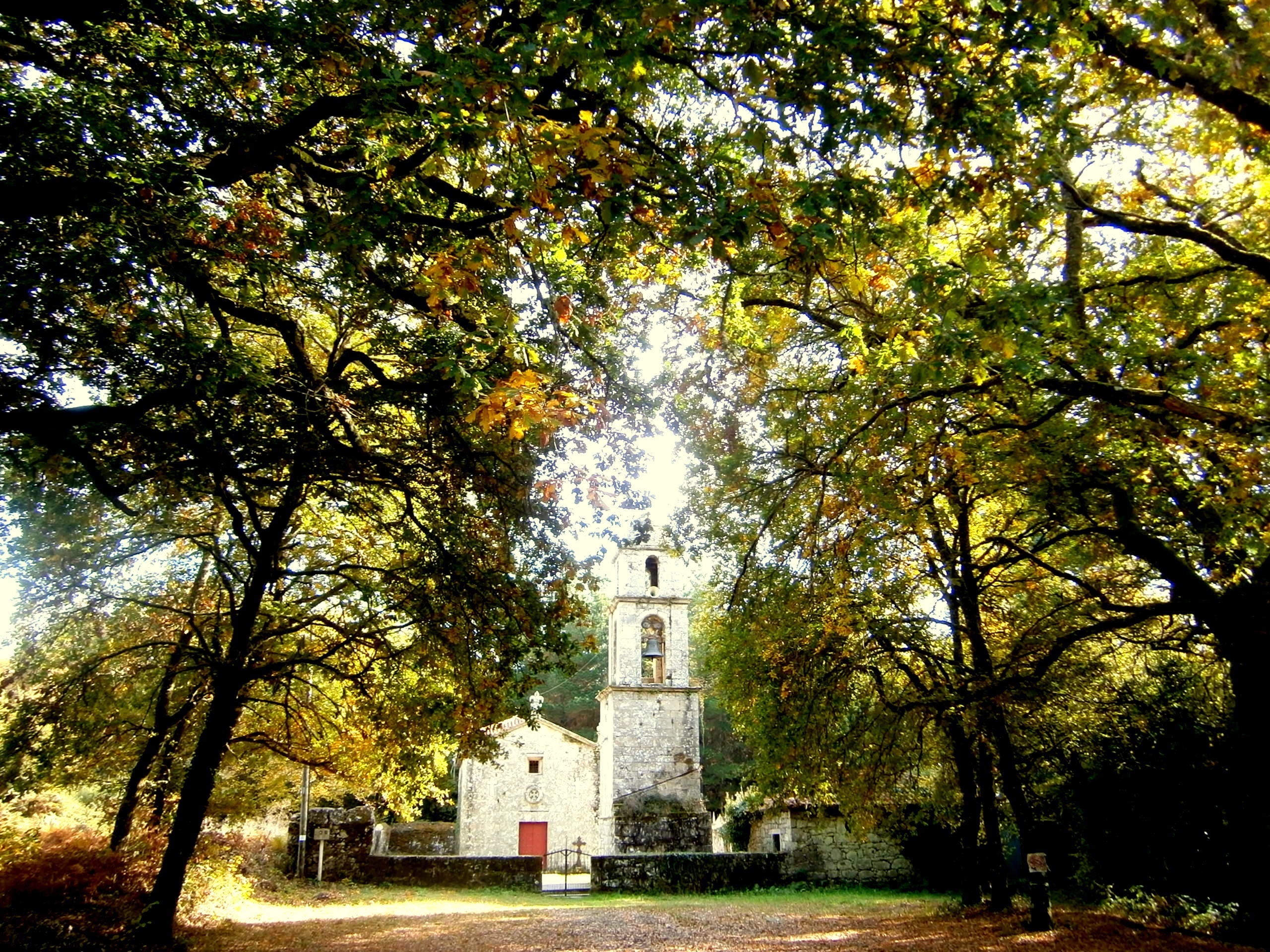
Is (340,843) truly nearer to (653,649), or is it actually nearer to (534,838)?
(653,649)

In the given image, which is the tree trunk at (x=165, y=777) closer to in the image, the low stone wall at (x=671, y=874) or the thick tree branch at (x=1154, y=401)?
the low stone wall at (x=671, y=874)

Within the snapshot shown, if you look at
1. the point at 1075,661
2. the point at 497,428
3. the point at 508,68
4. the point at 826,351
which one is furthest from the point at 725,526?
the point at 508,68

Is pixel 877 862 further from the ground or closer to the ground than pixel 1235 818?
closer to the ground

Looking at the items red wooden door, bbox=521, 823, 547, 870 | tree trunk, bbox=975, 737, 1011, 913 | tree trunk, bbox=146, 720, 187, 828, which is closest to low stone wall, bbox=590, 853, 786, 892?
tree trunk, bbox=975, 737, 1011, 913

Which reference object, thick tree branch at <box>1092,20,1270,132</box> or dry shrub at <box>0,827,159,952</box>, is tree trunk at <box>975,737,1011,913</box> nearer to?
thick tree branch at <box>1092,20,1270,132</box>

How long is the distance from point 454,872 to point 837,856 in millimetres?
11175

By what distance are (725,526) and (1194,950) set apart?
752 cm

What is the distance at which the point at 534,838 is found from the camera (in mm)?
32562

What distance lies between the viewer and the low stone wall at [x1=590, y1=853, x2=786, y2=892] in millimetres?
22156

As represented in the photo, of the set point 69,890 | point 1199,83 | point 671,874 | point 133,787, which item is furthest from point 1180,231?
point 671,874

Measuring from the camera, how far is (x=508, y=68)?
4.25 m

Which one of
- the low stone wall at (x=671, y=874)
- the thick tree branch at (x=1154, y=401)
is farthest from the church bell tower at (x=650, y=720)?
the thick tree branch at (x=1154, y=401)

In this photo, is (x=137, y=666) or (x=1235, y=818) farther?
(x=137, y=666)

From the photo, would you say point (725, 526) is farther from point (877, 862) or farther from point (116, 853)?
point (877, 862)
